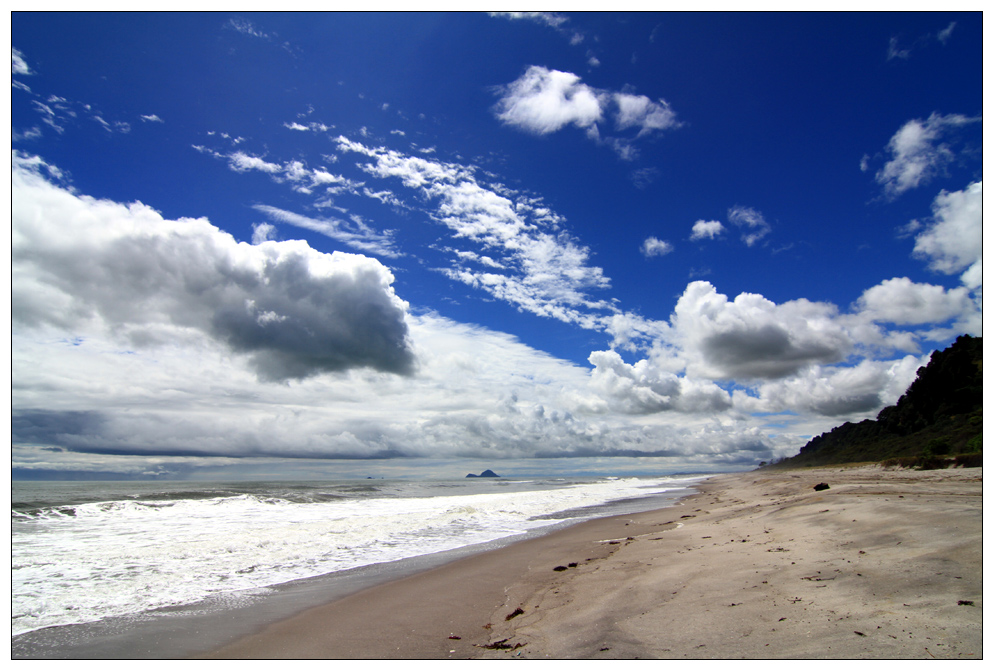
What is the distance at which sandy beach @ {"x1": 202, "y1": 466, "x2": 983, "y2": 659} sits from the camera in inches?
193

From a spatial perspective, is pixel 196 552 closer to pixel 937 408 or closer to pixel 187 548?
pixel 187 548

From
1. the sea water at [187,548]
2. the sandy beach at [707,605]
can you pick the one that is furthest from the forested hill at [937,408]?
the sandy beach at [707,605]

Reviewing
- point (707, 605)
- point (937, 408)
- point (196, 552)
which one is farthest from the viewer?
point (937, 408)

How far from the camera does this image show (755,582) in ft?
23.2

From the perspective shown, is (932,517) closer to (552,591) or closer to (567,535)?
(552,591)

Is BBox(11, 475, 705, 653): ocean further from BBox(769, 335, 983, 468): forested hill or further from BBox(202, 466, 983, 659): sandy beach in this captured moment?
BBox(769, 335, 983, 468): forested hill

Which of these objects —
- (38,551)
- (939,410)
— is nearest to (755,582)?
(38,551)

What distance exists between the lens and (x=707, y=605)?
244 inches

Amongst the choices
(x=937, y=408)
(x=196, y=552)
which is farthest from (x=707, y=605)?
(x=937, y=408)

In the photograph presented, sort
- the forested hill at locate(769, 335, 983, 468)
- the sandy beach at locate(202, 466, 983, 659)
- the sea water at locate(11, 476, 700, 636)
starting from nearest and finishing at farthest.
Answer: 1. the sandy beach at locate(202, 466, 983, 659)
2. the sea water at locate(11, 476, 700, 636)
3. the forested hill at locate(769, 335, 983, 468)

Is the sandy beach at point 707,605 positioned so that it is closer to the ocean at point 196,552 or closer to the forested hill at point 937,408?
the ocean at point 196,552

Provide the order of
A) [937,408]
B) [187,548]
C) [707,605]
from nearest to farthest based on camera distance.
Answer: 1. [707,605]
2. [187,548]
3. [937,408]

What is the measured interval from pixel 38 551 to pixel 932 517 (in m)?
23.2

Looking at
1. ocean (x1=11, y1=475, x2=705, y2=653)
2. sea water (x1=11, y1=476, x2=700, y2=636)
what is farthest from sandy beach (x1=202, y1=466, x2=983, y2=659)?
sea water (x1=11, y1=476, x2=700, y2=636)
